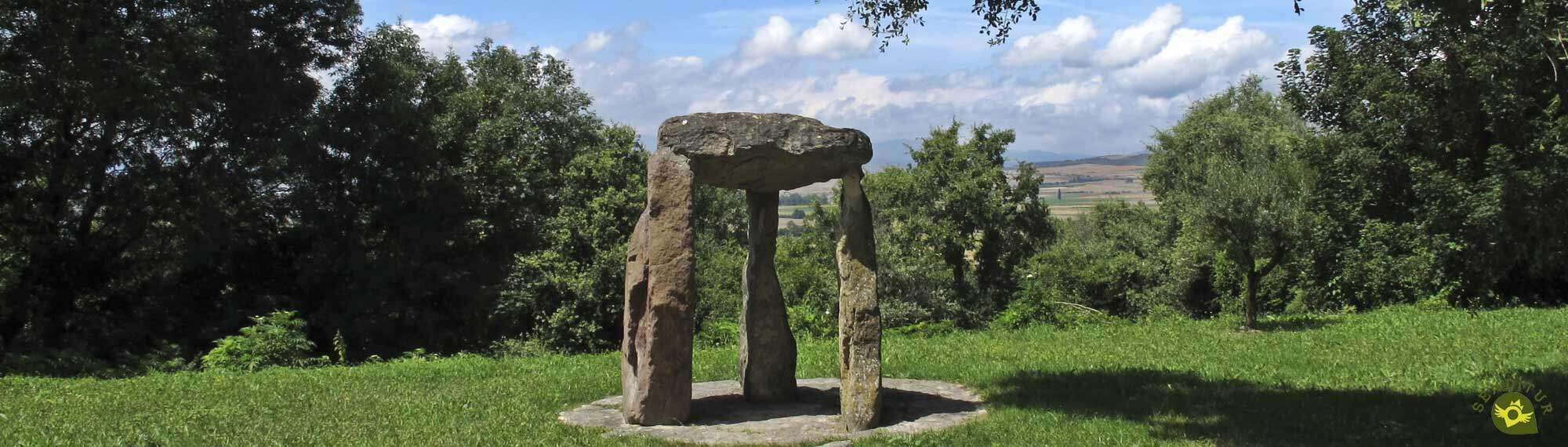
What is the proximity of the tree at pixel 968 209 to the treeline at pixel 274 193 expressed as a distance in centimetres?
834

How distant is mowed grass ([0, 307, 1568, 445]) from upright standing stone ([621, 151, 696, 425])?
694 mm

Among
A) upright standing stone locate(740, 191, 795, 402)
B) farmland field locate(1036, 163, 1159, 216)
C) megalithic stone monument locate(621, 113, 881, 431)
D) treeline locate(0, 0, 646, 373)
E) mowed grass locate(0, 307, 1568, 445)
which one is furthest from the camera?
farmland field locate(1036, 163, 1159, 216)

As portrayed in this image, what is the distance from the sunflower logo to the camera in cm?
872

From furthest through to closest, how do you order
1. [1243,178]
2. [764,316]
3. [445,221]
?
[445,221], [1243,178], [764,316]

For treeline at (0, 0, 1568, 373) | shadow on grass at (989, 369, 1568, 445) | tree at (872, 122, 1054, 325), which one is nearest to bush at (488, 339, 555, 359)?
treeline at (0, 0, 1568, 373)

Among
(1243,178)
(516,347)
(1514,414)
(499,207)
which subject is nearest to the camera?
(1514,414)

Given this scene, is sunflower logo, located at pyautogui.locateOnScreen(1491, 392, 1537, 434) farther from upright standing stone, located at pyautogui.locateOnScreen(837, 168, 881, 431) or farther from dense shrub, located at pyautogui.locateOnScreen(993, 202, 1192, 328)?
dense shrub, located at pyautogui.locateOnScreen(993, 202, 1192, 328)

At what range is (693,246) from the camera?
9734 millimetres

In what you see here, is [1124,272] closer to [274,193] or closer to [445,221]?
[445,221]

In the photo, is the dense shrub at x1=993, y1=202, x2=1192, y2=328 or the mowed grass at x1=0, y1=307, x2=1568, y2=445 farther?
the dense shrub at x1=993, y1=202, x2=1192, y2=328

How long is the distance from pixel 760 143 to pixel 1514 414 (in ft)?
22.6

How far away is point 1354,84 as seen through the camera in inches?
746

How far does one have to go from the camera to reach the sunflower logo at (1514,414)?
28.6 ft

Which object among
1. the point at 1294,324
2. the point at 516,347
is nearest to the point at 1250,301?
the point at 1294,324
